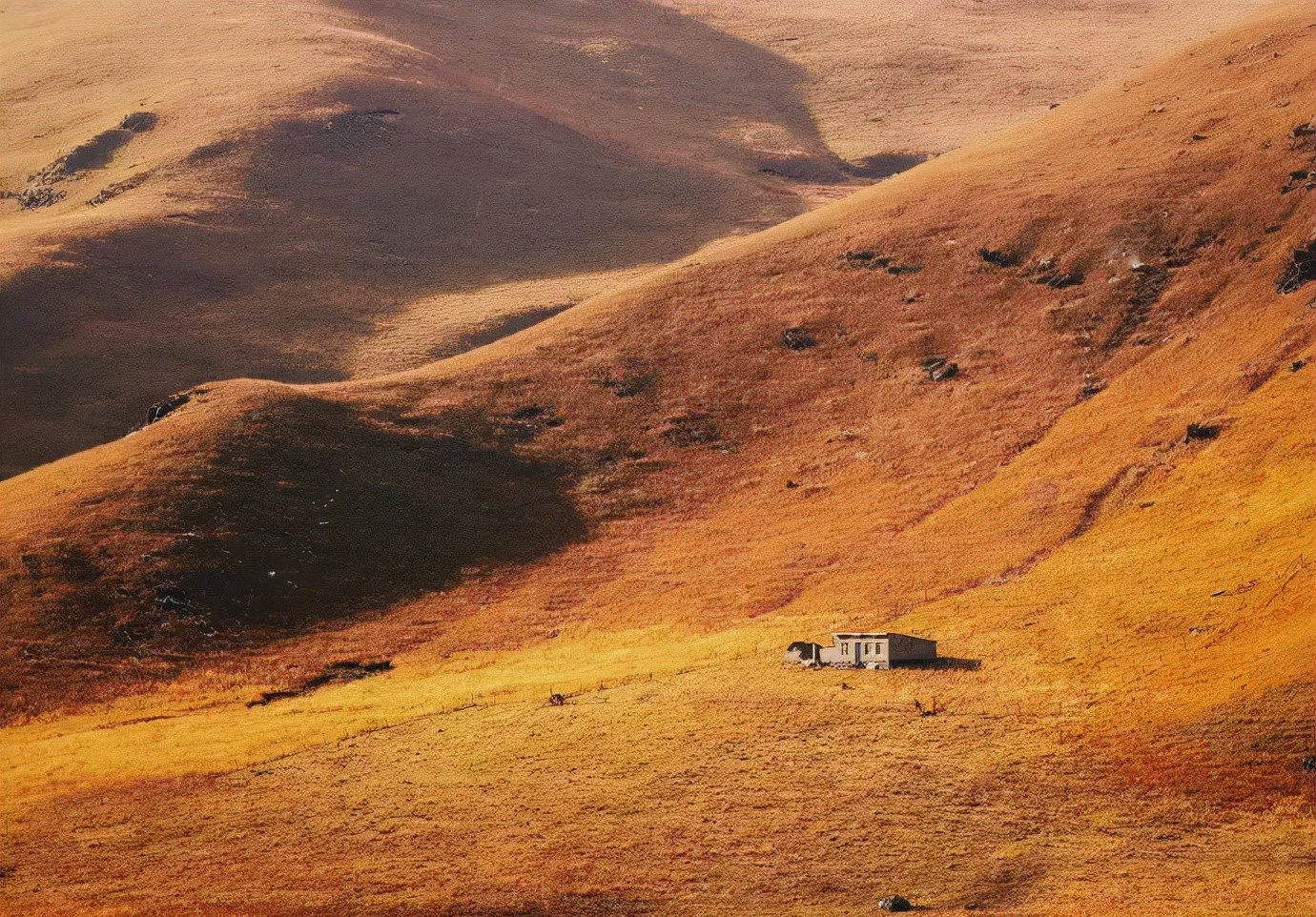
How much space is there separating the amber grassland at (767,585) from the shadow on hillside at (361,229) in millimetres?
26586

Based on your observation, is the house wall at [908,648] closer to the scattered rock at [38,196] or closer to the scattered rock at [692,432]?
the scattered rock at [692,432]

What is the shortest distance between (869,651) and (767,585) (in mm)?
14405

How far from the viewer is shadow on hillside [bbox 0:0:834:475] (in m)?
107

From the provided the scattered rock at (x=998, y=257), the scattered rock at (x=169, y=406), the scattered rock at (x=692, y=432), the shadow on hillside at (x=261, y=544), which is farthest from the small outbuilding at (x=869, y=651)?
the scattered rock at (x=169, y=406)

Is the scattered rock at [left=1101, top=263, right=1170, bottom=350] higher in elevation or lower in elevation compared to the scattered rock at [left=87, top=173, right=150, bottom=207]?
lower

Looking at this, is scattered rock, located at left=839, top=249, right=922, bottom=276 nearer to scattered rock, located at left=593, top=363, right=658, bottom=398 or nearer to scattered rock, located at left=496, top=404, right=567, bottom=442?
scattered rock, located at left=593, top=363, right=658, bottom=398

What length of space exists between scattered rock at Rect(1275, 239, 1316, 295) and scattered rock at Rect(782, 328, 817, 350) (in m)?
29.2

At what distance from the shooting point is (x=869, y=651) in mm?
50844

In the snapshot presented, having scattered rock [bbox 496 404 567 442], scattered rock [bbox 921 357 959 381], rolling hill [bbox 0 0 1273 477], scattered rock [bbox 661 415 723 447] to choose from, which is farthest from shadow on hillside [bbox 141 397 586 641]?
rolling hill [bbox 0 0 1273 477]

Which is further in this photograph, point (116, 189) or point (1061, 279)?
point (116, 189)

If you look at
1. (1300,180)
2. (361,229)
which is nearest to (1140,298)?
(1300,180)

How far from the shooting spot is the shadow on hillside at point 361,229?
10744cm

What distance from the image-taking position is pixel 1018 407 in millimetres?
78438

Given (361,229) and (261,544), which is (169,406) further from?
(361,229)
